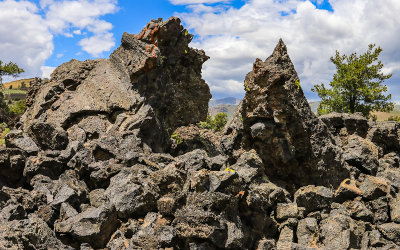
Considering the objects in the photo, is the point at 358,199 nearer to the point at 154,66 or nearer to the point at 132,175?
the point at 132,175

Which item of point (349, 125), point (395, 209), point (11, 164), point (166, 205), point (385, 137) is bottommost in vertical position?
point (395, 209)

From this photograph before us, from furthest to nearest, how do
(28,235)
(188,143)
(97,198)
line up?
1. (188,143)
2. (97,198)
3. (28,235)

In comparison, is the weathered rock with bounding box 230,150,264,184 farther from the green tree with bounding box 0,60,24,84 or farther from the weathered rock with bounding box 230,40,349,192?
the green tree with bounding box 0,60,24,84

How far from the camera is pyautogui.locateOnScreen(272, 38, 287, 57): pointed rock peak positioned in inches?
697

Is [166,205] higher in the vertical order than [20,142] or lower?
lower

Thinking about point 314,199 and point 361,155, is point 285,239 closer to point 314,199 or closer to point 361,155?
point 314,199

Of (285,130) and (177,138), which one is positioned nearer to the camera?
(285,130)

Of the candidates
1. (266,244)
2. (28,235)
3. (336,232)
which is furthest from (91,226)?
(336,232)

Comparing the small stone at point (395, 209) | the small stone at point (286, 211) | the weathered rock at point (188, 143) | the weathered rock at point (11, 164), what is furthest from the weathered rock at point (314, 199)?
the weathered rock at point (188, 143)

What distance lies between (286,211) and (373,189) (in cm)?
501

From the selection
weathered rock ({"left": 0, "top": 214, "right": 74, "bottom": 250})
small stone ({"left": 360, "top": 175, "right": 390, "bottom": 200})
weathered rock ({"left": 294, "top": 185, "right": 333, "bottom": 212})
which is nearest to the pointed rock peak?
weathered rock ({"left": 294, "top": 185, "right": 333, "bottom": 212})

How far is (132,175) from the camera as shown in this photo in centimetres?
1411

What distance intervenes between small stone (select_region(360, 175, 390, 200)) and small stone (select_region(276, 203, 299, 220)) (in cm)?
425

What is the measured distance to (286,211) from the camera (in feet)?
46.2
